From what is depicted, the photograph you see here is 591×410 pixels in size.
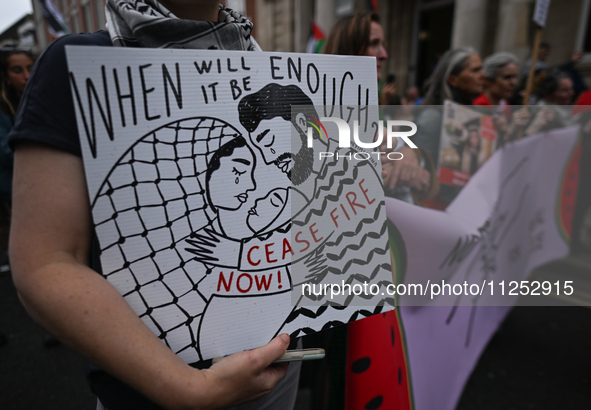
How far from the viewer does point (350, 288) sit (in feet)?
2.54

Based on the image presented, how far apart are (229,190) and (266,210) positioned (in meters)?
0.08

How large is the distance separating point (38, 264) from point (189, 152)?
0.92ft

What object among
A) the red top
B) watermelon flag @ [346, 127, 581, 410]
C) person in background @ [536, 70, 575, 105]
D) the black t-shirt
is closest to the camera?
the black t-shirt

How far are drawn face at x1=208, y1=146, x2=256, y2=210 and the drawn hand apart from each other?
6 centimetres

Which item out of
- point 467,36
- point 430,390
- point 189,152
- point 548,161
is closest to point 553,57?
point 467,36

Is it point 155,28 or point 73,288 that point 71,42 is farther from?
point 73,288

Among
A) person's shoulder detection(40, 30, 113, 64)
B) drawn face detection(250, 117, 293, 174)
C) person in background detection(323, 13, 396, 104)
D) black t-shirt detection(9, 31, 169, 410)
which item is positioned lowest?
drawn face detection(250, 117, 293, 174)

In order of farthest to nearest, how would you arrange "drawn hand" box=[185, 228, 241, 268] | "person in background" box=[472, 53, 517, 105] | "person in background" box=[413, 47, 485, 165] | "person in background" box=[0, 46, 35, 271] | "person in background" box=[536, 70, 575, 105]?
"person in background" box=[536, 70, 575, 105] → "person in background" box=[472, 53, 517, 105] → "person in background" box=[0, 46, 35, 271] → "person in background" box=[413, 47, 485, 165] → "drawn hand" box=[185, 228, 241, 268]

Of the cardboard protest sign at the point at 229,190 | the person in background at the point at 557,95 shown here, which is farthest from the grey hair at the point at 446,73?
the cardboard protest sign at the point at 229,190

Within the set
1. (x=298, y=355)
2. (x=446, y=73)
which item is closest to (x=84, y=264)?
(x=298, y=355)

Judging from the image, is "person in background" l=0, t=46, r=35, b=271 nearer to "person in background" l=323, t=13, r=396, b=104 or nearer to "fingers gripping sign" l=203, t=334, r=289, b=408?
"person in background" l=323, t=13, r=396, b=104

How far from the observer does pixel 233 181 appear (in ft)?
2.12

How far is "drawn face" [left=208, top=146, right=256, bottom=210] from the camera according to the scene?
0.63 m

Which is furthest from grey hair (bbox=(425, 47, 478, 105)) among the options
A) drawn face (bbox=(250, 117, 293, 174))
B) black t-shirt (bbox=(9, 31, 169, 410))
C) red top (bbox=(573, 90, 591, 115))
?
black t-shirt (bbox=(9, 31, 169, 410))
